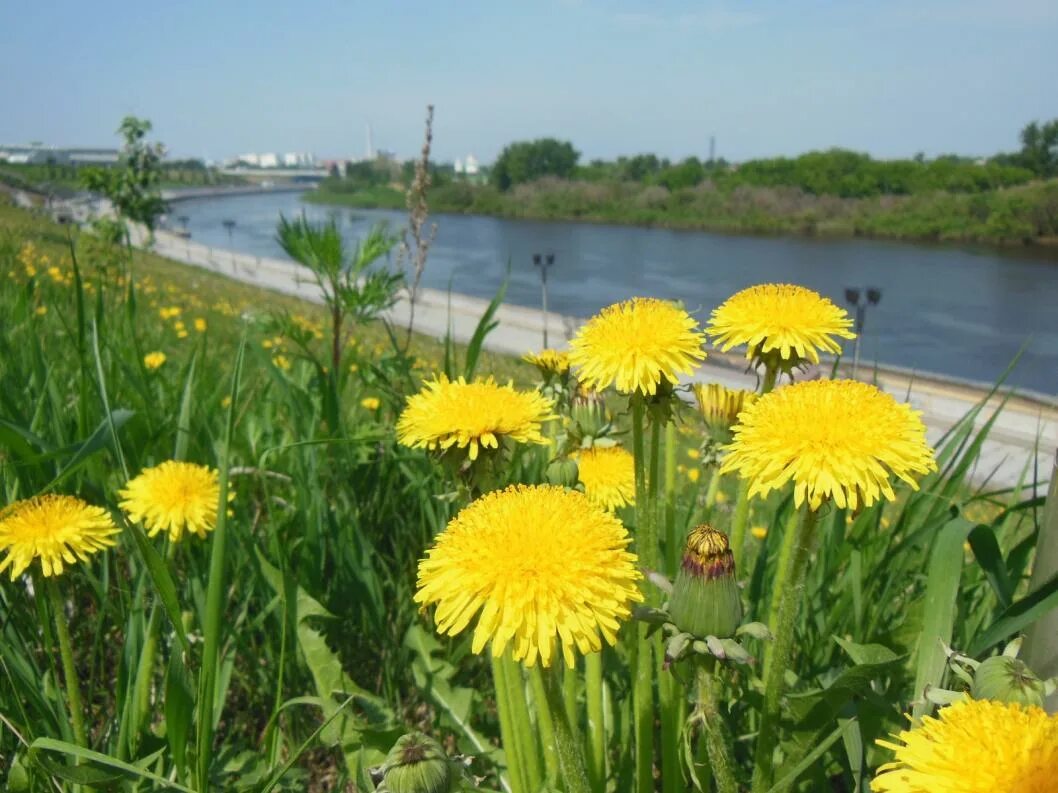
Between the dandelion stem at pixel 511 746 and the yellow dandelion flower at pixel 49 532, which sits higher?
the yellow dandelion flower at pixel 49 532

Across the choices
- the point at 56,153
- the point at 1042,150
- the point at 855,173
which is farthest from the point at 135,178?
the point at 56,153

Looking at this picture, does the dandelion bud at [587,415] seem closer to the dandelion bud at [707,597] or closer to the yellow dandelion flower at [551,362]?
the yellow dandelion flower at [551,362]

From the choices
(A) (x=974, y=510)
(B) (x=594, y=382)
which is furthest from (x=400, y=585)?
(A) (x=974, y=510)

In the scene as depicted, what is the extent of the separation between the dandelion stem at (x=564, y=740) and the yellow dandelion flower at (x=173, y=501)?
895 mm

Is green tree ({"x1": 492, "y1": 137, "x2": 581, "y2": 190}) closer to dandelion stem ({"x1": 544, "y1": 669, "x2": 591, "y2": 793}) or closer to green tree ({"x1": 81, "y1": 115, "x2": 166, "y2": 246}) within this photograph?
green tree ({"x1": 81, "y1": 115, "x2": 166, "y2": 246})

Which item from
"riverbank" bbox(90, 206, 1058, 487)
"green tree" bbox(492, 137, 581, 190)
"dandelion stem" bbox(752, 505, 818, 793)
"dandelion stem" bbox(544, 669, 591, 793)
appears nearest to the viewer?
"dandelion stem" bbox(544, 669, 591, 793)

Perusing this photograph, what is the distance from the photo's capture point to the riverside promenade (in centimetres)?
348

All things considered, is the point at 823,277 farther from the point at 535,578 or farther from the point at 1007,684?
the point at 535,578

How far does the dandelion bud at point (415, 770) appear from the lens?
2.66 ft

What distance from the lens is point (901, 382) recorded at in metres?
13.8

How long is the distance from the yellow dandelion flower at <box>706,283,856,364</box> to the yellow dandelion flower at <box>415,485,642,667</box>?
0.46 meters

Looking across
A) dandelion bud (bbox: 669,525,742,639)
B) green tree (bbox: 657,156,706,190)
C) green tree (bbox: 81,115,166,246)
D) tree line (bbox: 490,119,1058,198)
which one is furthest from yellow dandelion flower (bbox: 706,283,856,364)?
green tree (bbox: 657,156,706,190)

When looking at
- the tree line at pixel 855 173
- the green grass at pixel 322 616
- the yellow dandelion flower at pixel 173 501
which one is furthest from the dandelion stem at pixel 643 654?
the tree line at pixel 855 173

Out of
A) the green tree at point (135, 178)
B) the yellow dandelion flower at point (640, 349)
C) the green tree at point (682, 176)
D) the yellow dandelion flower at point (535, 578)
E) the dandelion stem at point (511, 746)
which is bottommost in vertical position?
the dandelion stem at point (511, 746)
